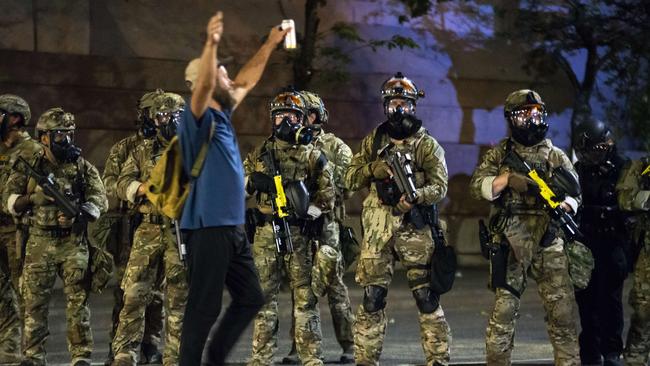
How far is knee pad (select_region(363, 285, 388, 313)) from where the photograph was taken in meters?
9.66

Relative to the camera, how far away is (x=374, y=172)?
977 centimetres

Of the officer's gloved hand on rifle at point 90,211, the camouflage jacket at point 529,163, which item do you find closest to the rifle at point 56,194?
the officer's gloved hand on rifle at point 90,211

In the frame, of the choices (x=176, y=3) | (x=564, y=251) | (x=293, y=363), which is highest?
(x=176, y=3)

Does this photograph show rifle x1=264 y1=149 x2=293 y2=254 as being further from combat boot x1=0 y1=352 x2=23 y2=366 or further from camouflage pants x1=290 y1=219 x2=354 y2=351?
combat boot x1=0 y1=352 x2=23 y2=366

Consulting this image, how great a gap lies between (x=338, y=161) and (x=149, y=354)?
2339 millimetres

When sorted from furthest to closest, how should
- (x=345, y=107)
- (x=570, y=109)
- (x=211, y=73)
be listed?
1. (x=570, y=109)
2. (x=345, y=107)
3. (x=211, y=73)

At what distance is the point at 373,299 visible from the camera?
9672 millimetres

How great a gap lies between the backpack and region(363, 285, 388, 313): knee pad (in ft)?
7.79

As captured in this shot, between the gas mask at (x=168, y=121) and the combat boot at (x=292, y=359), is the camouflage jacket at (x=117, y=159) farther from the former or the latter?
the combat boot at (x=292, y=359)

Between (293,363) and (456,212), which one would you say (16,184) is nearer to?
(293,363)

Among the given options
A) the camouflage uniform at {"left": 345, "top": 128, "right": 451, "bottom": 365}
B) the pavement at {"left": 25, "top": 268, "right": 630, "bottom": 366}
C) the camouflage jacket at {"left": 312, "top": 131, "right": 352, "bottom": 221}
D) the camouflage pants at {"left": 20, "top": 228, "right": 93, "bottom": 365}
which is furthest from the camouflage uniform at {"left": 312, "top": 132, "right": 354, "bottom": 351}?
the camouflage pants at {"left": 20, "top": 228, "right": 93, "bottom": 365}

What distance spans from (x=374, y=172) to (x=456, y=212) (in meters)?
9.20

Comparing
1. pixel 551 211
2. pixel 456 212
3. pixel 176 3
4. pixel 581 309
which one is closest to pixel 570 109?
pixel 456 212

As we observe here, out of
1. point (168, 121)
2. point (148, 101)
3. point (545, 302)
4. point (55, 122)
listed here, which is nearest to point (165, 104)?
point (168, 121)
